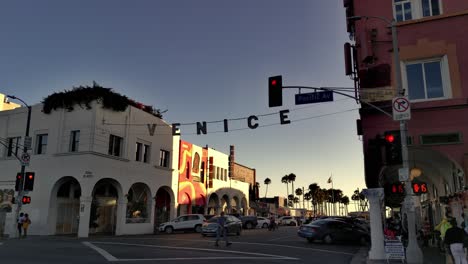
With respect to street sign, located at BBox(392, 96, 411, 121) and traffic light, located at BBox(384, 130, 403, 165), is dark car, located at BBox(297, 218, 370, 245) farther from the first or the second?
street sign, located at BBox(392, 96, 411, 121)

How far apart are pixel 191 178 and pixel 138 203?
9.04 meters

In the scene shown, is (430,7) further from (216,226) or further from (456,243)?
(216,226)

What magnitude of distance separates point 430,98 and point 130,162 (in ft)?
75.0

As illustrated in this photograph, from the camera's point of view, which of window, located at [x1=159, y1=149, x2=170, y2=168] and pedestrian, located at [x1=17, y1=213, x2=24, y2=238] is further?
window, located at [x1=159, y1=149, x2=170, y2=168]

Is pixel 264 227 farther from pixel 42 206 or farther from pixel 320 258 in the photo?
pixel 320 258

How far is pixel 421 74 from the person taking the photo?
17.4m

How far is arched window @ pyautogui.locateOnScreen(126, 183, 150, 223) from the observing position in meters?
33.2

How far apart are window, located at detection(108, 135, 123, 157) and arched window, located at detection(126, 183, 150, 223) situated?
3932 mm

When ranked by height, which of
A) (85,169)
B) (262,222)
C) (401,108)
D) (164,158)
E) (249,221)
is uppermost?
(164,158)

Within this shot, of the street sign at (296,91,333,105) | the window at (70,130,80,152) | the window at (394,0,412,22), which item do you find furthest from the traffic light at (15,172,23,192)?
the window at (394,0,412,22)

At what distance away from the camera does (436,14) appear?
58.4 feet

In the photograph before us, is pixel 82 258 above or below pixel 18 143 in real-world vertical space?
below

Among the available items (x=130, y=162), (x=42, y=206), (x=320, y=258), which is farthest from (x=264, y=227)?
(x=320, y=258)

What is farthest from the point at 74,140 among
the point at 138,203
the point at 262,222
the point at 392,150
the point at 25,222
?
the point at 262,222
